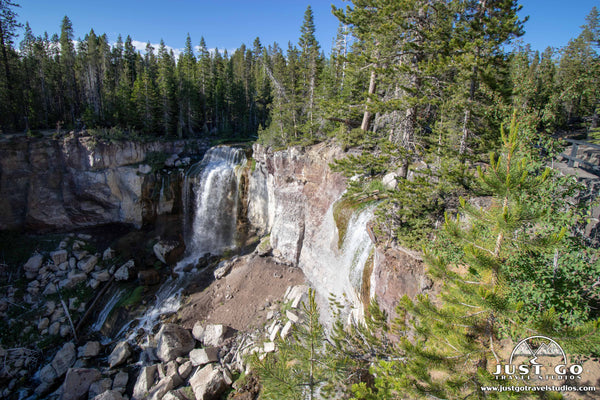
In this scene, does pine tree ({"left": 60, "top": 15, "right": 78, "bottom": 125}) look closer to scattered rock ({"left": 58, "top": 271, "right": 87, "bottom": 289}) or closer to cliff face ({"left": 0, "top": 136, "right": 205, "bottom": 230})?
cliff face ({"left": 0, "top": 136, "right": 205, "bottom": 230})

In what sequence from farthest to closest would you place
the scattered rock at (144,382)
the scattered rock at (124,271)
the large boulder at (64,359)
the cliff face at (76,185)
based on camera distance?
the cliff face at (76,185) < the scattered rock at (124,271) < the large boulder at (64,359) < the scattered rock at (144,382)

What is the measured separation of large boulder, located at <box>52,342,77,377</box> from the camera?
16250mm

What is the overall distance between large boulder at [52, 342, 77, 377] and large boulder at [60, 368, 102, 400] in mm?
2420

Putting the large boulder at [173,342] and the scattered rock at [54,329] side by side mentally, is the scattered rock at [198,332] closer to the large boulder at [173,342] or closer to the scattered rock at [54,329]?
the large boulder at [173,342]

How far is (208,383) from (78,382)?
7784 mm

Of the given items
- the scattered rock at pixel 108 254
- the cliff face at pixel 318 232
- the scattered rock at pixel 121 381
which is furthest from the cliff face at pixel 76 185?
the scattered rock at pixel 121 381

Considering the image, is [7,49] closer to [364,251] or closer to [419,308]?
[364,251]

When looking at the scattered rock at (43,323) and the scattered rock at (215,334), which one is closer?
the scattered rock at (215,334)

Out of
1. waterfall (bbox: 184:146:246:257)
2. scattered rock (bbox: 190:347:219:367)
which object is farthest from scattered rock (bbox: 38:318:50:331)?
scattered rock (bbox: 190:347:219:367)

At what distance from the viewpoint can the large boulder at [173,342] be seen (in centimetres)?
1507

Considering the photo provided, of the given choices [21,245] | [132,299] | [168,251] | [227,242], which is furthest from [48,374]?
[21,245]

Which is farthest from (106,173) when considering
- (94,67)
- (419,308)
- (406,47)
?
(419,308)

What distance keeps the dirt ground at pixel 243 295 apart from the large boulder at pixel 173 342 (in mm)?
1463

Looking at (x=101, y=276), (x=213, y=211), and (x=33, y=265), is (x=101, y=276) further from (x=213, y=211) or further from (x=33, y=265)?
(x=213, y=211)
